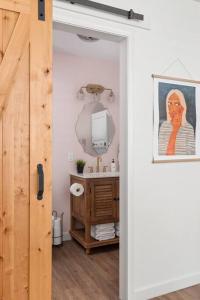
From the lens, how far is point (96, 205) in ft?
10.4

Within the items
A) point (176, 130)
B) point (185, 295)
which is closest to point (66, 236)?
point (185, 295)

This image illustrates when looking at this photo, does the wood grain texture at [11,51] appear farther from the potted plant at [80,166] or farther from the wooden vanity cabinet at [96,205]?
the potted plant at [80,166]

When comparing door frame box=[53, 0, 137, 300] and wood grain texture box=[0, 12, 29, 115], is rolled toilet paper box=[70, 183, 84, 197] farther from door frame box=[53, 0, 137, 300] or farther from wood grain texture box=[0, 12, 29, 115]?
wood grain texture box=[0, 12, 29, 115]

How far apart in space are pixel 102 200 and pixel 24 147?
185 cm

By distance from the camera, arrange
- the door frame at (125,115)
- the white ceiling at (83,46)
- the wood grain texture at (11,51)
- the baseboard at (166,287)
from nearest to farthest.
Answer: the wood grain texture at (11,51), the door frame at (125,115), the baseboard at (166,287), the white ceiling at (83,46)

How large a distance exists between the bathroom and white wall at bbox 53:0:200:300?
0.65 meters

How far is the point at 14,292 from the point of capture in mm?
1486

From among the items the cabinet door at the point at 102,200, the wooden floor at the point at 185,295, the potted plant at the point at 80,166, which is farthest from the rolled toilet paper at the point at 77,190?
the wooden floor at the point at 185,295

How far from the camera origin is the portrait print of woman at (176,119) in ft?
7.44

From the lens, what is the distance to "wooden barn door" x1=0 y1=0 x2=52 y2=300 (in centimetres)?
145

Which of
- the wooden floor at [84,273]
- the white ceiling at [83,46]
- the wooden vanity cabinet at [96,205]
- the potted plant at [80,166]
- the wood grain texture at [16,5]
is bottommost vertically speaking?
the wooden floor at [84,273]

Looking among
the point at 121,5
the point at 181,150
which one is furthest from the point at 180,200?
the point at 121,5

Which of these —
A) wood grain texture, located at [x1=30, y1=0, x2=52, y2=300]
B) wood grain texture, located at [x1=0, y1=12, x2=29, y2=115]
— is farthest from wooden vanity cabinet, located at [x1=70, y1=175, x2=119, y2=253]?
wood grain texture, located at [x1=0, y1=12, x2=29, y2=115]

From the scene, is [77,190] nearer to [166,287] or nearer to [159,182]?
[159,182]
